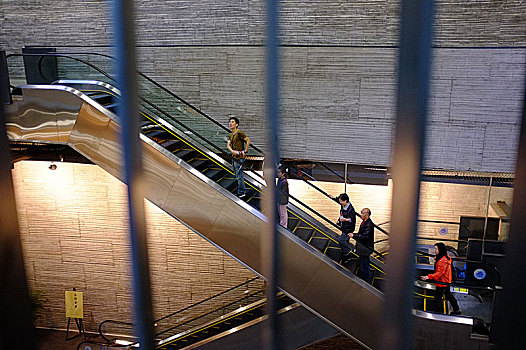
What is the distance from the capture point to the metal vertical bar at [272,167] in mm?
1046

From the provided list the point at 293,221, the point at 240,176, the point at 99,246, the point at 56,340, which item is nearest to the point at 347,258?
the point at 293,221

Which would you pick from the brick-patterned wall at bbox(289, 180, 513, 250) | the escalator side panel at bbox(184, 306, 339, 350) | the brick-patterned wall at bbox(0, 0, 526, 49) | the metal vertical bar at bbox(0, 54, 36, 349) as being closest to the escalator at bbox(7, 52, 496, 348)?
the escalator side panel at bbox(184, 306, 339, 350)

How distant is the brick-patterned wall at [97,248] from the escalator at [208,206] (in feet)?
8.18

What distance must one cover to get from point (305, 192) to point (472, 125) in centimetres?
312

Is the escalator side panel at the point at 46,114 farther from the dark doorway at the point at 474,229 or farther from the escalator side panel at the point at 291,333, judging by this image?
the dark doorway at the point at 474,229

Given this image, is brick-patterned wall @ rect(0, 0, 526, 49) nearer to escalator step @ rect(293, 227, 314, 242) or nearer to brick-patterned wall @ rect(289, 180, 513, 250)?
brick-patterned wall @ rect(289, 180, 513, 250)

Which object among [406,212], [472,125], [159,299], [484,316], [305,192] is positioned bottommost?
[159,299]

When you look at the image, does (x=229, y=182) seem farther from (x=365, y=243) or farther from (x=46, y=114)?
(x=46, y=114)

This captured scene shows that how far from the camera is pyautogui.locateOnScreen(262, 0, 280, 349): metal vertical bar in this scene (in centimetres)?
105

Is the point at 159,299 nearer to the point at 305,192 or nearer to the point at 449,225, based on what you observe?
the point at 305,192

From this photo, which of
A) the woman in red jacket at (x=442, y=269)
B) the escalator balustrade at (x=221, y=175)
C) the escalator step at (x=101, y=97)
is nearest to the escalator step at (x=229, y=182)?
the escalator balustrade at (x=221, y=175)

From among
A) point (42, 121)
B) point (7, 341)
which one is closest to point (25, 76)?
point (42, 121)

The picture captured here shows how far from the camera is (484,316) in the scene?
6492 millimetres

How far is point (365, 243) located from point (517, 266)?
17.0 feet
